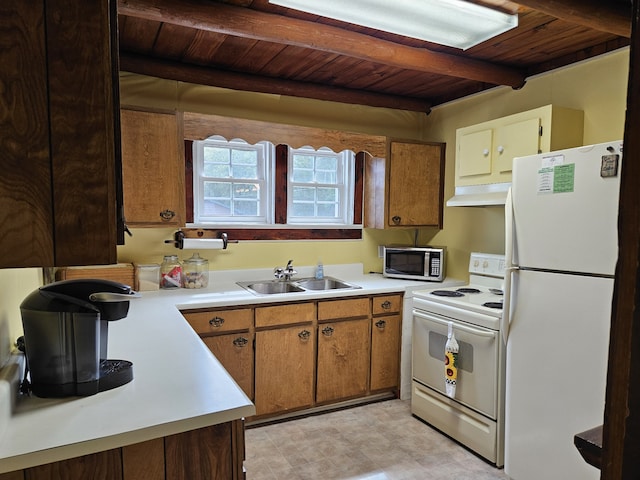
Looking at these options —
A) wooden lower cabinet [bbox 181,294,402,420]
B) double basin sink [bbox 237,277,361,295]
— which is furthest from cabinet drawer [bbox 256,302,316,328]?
double basin sink [bbox 237,277,361,295]

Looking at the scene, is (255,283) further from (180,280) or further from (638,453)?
(638,453)

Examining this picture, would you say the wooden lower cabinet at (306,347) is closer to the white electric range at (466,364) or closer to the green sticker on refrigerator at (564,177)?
the white electric range at (466,364)

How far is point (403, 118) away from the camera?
372cm

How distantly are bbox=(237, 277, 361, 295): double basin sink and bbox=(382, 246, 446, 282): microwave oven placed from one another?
19.0 inches

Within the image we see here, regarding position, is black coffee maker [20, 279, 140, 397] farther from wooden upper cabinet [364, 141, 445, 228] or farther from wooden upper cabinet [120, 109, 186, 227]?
wooden upper cabinet [364, 141, 445, 228]

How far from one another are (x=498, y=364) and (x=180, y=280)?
6.89 ft

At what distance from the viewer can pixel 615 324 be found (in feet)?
1.39

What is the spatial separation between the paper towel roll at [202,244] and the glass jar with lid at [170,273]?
5.3 inches

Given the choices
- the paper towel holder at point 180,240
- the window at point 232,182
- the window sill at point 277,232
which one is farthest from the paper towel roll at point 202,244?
the window at point 232,182

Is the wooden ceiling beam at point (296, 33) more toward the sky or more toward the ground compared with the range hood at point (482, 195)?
more toward the sky

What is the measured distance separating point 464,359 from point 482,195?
1096 mm

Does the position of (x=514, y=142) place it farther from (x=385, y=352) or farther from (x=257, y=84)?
(x=257, y=84)

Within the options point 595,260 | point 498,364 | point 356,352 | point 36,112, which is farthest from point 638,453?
point 356,352

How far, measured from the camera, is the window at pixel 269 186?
10.2ft
